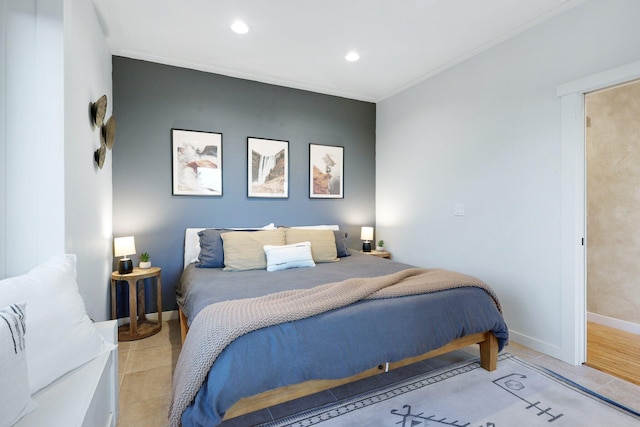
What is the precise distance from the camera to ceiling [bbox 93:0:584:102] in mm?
2318

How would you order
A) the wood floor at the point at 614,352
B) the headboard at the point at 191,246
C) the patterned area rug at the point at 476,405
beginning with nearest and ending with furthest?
the patterned area rug at the point at 476,405
the wood floor at the point at 614,352
the headboard at the point at 191,246

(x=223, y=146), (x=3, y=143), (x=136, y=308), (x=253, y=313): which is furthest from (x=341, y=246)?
(x=3, y=143)

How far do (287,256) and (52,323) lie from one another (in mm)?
1786

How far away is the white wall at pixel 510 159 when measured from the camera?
7.45 ft

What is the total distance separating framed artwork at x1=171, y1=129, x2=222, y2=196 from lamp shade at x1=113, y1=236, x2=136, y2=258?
2.24 feet

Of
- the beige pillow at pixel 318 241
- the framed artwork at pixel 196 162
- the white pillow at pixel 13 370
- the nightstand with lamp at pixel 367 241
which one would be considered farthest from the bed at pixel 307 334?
the nightstand with lamp at pixel 367 241

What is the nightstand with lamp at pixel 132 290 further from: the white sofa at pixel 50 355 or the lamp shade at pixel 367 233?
the lamp shade at pixel 367 233

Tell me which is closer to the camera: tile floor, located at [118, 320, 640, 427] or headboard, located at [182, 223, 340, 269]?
tile floor, located at [118, 320, 640, 427]

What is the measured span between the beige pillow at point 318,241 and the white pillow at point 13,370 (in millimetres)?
2263

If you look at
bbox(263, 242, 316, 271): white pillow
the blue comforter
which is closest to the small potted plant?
the blue comforter

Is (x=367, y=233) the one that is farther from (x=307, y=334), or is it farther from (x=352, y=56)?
(x=307, y=334)

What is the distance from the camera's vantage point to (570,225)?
7.52 feet

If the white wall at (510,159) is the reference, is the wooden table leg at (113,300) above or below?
below

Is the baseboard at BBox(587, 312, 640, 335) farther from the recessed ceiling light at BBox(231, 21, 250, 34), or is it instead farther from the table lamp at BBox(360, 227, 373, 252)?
the recessed ceiling light at BBox(231, 21, 250, 34)
